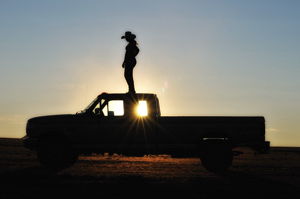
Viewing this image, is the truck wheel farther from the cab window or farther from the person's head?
the person's head

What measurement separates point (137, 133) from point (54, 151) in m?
2.76

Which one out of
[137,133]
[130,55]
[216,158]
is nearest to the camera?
[216,158]

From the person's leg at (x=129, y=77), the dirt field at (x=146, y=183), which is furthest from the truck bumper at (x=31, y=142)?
the person's leg at (x=129, y=77)

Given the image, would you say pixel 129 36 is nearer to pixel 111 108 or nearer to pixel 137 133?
pixel 111 108

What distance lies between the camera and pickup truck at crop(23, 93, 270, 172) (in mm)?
12172

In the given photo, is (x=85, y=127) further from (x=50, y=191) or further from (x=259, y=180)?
(x=259, y=180)

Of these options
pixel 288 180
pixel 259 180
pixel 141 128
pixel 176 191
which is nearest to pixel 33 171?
pixel 141 128

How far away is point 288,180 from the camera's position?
35.1 feet

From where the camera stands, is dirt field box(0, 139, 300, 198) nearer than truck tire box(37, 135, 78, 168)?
Yes

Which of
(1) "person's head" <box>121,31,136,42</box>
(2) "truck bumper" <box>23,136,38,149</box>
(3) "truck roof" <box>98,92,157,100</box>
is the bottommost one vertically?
(2) "truck bumper" <box>23,136,38,149</box>

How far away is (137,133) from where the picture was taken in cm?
1245

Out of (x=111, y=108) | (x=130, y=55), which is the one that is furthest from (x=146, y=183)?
(x=130, y=55)

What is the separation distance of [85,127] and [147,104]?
2.13 meters

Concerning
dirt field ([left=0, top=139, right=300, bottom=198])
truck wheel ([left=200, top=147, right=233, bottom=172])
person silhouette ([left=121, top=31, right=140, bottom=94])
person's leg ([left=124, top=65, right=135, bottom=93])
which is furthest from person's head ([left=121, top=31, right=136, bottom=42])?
truck wheel ([left=200, top=147, right=233, bottom=172])
